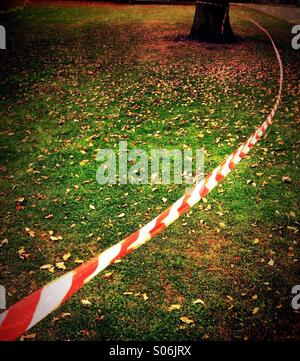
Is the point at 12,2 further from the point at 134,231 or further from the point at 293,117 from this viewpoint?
the point at 134,231

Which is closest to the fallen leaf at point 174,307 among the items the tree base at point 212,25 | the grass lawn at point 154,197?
the grass lawn at point 154,197

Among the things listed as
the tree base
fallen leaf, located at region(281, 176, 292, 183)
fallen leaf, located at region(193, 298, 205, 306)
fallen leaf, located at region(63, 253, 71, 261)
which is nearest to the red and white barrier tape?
fallen leaf, located at region(63, 253, 71, 261)

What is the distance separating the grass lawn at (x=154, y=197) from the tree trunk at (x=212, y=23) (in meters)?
1.57

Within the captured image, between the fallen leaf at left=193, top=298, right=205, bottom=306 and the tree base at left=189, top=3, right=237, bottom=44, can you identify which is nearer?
the fallen leaf at left=193, top=298, right=205, bottom=306

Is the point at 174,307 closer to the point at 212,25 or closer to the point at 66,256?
the point at 66,256

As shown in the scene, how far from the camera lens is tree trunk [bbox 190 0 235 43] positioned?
42.9ft

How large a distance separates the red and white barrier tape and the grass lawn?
120 millimetres

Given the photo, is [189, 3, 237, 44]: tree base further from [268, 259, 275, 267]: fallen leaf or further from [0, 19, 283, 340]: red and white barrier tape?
[268, 259, 275, 267]: fallen leaf

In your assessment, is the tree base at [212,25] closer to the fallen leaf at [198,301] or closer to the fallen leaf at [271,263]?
the fallen leaf at [271,263]

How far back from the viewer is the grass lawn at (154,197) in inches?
146

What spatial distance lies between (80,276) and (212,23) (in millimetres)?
13096
